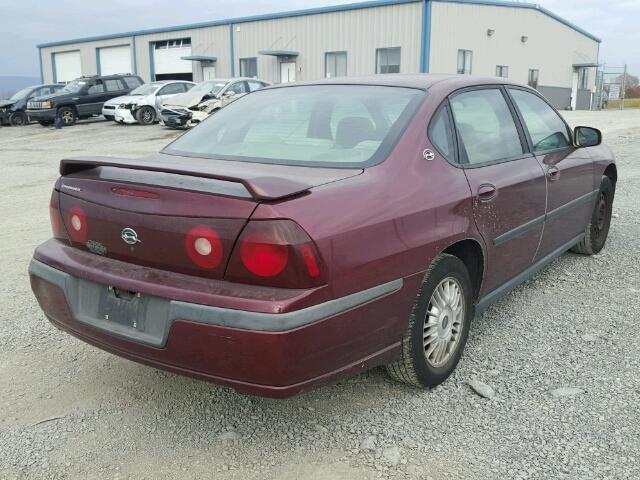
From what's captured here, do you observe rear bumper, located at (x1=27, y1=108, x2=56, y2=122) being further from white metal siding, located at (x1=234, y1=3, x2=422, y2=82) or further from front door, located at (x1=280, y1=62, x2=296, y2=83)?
front door, located at (x1=280, y1=62, x2=296, y2=83)

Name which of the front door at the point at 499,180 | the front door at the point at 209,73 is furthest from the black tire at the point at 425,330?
the front door at the point at 209,73

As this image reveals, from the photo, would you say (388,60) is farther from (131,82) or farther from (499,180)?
(499,180)

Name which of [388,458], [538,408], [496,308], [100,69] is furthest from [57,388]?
[100,69]

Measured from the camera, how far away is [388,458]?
249cm

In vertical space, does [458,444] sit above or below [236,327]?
below

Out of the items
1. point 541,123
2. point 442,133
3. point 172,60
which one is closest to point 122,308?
point 442,133

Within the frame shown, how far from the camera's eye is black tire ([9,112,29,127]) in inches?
972

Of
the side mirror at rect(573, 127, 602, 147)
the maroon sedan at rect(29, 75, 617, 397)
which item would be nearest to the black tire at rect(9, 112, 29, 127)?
the maroon sedan at rect(29, 75, 617, 397)

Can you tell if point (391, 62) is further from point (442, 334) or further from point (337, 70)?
point (442, 334)

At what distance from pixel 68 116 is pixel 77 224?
75.6 ft

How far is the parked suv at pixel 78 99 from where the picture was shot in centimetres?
2302

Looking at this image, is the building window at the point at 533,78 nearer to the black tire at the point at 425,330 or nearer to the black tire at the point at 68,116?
the black tire at the point at 68,116

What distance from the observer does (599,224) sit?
527cm

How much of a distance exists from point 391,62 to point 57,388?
27.4 meters
